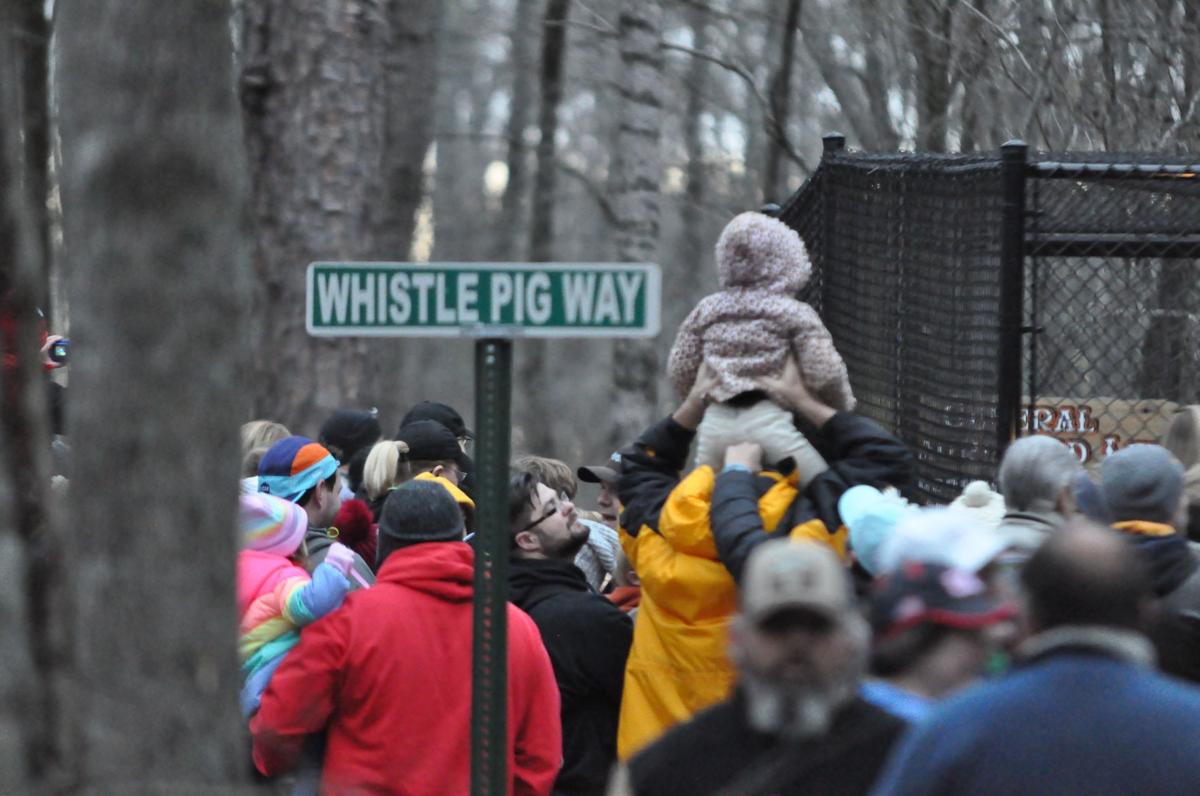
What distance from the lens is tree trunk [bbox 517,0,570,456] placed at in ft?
70.5

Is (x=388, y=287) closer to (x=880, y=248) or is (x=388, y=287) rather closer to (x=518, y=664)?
(x=518, y=664)

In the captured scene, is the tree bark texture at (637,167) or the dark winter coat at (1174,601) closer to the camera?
the dark winter coat at (1174,601)

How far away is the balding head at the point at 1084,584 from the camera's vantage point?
3.13 meters

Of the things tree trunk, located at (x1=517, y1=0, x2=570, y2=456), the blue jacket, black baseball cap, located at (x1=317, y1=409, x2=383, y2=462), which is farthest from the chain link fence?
tree trunk, located at (x1=517, y1=0, x2=570, y2=456)

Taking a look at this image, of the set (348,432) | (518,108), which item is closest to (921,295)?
(348,432)

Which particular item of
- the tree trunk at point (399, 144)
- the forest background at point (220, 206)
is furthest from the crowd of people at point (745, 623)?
the tree trunk at point (399, 144)

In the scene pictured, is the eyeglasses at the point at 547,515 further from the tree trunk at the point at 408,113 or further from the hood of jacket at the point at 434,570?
the tree trunk at the point at 408,113

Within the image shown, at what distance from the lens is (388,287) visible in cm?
436

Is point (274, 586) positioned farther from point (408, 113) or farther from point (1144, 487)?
point (408, 113)

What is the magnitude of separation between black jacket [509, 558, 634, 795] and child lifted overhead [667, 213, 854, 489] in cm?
70

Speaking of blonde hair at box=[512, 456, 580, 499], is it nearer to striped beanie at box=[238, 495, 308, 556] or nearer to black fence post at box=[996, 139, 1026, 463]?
striped beanie at box=[238, 495, 308, 556]

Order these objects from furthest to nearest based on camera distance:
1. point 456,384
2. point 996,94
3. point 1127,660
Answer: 1. point 456,384
2. point 996,94
3. point 1127,660

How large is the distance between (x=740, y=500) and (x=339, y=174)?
18.8ft

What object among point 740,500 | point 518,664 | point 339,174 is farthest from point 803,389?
point 339,174
